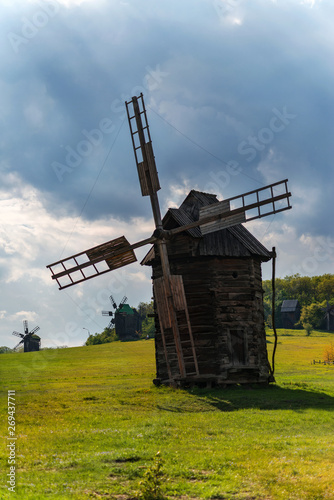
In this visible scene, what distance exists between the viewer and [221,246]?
2519 cm

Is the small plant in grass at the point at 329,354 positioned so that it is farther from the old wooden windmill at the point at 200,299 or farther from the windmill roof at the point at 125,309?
the windmill roof at the point at 125,309

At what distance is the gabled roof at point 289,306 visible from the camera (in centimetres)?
11800

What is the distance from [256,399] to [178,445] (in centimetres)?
937

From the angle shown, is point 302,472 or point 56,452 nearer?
point 302,472

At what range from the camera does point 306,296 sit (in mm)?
129250

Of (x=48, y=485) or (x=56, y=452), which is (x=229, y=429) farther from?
(x=48, y=485)

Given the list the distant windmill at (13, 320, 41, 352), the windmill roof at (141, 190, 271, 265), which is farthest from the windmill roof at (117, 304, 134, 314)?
the windmill roof at (141, 190, 271, 265)

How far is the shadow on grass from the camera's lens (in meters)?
18.7

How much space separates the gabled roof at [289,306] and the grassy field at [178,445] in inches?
3916

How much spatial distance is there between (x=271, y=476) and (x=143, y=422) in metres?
6.65

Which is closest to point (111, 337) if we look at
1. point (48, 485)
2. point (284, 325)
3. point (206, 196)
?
point (284, 325)

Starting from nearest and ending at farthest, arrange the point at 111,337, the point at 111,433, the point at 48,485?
the point at 48,485 → the point at 111,433 → the point at 111,337

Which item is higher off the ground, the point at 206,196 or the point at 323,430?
the point at 206,196

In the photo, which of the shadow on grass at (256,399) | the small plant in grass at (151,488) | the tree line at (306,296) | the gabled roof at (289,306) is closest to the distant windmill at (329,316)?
the tree line at (306,296)
